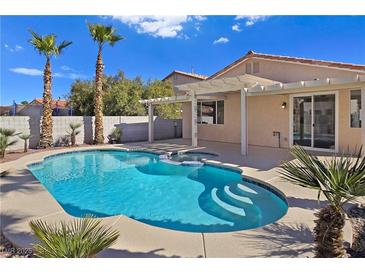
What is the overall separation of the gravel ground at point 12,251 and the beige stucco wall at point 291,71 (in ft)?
50.3

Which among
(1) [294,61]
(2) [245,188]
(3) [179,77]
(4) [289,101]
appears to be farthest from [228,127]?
(3) [179,77]

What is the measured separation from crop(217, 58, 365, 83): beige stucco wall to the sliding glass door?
126 centimetres

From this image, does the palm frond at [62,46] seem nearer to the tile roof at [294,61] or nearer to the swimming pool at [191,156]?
the swimming pool at [191,156]

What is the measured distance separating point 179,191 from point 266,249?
517 cm

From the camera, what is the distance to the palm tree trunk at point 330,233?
3.60 metres

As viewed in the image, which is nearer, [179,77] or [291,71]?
[291,71]

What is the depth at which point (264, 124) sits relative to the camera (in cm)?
1739

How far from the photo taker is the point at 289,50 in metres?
18.7

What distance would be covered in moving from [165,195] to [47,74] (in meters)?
14.0

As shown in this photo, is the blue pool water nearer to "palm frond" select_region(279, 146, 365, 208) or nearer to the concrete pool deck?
the concrete pool deck

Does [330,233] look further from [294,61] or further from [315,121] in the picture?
[294,61]
